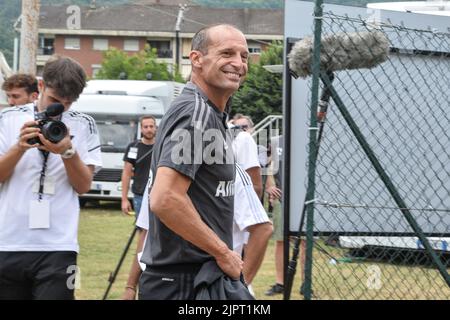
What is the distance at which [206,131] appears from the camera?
3.98 m

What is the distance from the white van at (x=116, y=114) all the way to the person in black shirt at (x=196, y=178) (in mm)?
20022

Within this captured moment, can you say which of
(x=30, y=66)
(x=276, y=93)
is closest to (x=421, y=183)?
(x=30, y=66)

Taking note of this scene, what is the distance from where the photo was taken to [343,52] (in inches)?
244

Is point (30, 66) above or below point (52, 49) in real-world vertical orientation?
below

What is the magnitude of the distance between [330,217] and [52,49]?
90.4m

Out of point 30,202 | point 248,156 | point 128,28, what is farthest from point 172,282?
point 128,28

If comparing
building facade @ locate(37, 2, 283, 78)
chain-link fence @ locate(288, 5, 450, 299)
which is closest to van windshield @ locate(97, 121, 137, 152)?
chain-link fence @ locate(288, 5, 450, 299)

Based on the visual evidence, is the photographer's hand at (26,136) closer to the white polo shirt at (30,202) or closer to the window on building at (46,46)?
the white polo shirt at (30,202)

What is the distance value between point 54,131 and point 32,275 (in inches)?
31.9

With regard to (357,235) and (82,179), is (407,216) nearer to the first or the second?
(357,235)

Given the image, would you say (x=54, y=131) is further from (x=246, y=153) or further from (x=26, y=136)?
(x=246, y=153)

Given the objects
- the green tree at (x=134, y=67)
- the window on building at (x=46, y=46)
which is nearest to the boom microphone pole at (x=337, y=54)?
the green tree at (x=134, y=67)

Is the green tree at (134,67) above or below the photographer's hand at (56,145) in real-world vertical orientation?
above

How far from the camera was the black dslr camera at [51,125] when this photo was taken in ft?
16.5
